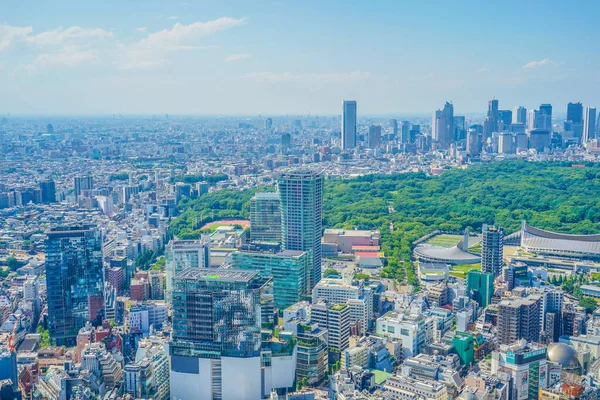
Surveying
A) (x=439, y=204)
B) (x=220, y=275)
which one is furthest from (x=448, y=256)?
(x=220, y=275)

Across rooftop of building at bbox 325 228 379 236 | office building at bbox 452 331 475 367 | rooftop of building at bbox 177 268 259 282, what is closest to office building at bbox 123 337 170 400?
rooftop of building at bbox 177 268 259 282

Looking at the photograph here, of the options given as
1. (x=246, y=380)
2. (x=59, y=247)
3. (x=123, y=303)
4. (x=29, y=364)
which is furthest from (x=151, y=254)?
(x=246, y=380)

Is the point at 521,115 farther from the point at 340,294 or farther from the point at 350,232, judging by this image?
the point at 340,294

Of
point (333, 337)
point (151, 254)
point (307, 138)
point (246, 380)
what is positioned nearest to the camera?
point (246, 380)

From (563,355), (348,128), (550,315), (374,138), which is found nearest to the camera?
(563,355)

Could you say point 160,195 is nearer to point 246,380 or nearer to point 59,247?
point 59,247

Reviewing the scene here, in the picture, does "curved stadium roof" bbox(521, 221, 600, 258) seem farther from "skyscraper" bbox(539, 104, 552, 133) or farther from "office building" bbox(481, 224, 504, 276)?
"skyscraper" bbox(539, 104, 552, 133)
